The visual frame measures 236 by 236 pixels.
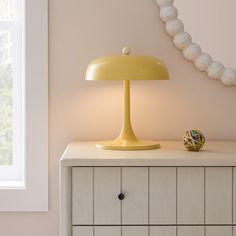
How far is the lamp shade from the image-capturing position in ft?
7.47

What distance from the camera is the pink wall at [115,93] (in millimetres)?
2641

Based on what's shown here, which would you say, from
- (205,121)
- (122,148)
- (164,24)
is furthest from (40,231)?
(164,24)

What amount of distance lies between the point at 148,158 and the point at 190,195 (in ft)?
0.66

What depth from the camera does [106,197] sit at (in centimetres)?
214

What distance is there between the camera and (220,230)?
2.15m

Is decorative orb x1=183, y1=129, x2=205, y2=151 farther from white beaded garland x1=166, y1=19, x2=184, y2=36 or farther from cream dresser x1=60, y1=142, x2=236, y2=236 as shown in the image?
white beaded garland x1=166, y1=19, x2=184, y2=36

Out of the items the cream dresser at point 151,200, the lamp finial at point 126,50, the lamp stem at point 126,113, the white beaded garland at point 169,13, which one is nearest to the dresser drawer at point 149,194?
the cream dresser at point 151,200

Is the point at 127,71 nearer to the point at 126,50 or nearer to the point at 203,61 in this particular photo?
the point at 126,50

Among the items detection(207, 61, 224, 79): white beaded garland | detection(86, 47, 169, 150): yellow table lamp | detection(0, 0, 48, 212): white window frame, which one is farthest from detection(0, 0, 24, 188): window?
detection(207, 61, 224, 79): white beaded garland

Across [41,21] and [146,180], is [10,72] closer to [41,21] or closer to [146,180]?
[41,21]

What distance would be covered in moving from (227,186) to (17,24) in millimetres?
1216

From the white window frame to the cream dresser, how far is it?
0.54 metres

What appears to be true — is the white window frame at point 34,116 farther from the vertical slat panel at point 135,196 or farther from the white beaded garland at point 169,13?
the vertical slat panel at point 135,196

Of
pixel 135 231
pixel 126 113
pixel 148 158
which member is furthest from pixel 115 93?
pixel 135 231
